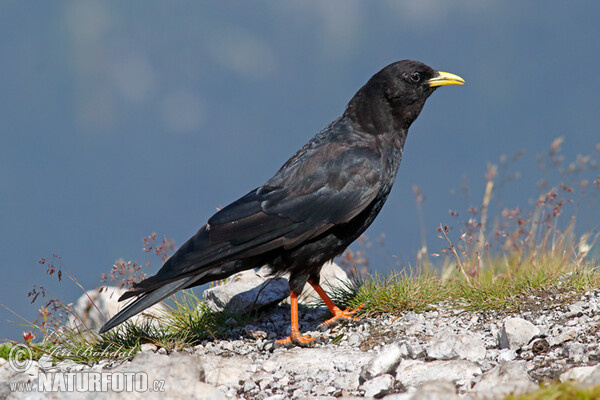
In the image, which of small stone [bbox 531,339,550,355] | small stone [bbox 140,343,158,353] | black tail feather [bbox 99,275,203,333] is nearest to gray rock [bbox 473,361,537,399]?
small stone [bbox 531,339,550,355]

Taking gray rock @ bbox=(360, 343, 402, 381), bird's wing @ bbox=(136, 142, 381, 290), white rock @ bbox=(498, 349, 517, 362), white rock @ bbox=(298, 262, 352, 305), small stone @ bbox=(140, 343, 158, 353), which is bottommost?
white rock @ bbox=(498, 349, 517, 362)

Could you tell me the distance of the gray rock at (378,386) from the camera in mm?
4672

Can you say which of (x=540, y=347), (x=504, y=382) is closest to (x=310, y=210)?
(x=540, y=347)

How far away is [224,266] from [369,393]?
190cm

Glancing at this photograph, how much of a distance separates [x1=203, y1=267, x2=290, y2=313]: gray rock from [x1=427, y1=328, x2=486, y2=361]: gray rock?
2.07 metres

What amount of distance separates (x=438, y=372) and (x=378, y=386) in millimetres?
473

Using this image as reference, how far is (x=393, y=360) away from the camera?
490cm

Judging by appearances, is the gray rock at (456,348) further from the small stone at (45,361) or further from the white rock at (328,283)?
the small stone at (45,361)

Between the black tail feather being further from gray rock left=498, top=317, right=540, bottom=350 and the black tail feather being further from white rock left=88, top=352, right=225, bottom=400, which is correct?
gray rock left=498, top=317, right=540, bottom=350

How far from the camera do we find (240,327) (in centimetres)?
663

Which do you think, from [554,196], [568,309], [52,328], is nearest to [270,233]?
[52,328]

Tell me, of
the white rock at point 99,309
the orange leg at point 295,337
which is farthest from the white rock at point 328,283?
the white rock at point 99,309

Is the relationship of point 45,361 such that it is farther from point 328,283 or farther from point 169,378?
point 328,283

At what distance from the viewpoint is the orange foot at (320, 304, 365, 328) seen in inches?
257
